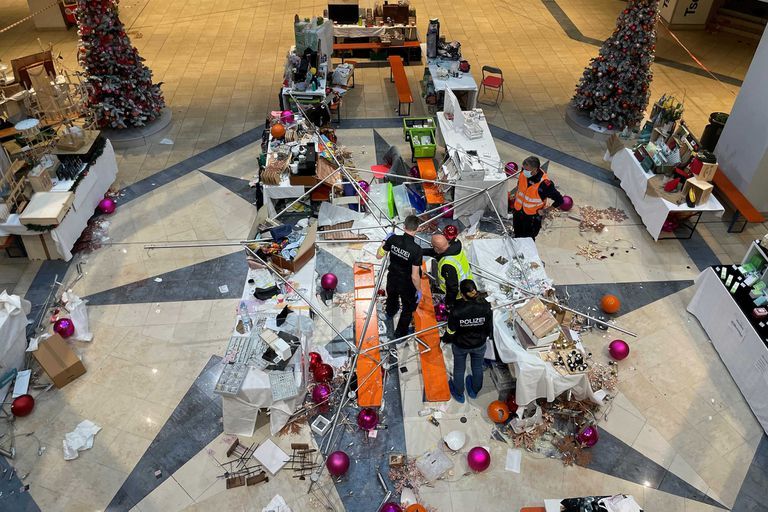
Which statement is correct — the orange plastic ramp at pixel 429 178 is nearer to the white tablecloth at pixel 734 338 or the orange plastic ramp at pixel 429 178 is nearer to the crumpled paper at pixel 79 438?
the white tablecloth at pixel 734 338

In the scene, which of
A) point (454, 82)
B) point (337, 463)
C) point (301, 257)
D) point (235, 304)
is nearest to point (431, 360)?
point (337, 463)

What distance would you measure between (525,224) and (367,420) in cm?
380

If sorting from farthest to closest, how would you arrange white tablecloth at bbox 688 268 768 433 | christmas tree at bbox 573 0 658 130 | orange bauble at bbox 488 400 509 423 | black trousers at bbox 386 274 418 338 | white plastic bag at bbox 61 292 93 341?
christmas tree at bbox 573 0 658 130 → white plastic bag at bbox 61 292 93 341 → black trousers at bbox 386 274 418 338 → white tablecloth at bbox 688 268 768 433 → orange bauble at bbox 488 400 509 423

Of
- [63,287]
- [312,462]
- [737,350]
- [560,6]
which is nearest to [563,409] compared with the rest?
[737,350]

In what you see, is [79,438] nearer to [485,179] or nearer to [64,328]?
[64,328]

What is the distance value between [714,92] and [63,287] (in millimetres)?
13952

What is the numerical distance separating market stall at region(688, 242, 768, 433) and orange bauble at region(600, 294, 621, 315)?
1105 millimetres

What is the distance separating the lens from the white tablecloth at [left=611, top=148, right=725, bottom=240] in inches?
360

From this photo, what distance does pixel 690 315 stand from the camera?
8367 mm

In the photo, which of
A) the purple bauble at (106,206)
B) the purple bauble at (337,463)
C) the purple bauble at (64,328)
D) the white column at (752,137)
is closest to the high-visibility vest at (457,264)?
the purple bauble at (337,463)

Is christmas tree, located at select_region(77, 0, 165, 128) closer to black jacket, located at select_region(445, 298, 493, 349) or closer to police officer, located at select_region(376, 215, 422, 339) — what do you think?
police officer, located at select_region(376, 215, 422, 339)

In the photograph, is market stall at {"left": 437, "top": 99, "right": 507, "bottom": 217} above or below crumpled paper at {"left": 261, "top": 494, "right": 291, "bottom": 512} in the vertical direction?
above

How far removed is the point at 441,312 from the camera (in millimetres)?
7992

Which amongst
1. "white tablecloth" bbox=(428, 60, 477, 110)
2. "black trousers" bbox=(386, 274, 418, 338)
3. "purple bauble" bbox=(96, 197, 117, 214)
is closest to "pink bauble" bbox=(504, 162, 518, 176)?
"white tablecloth" bbox=(428, 60, 477, 110)
